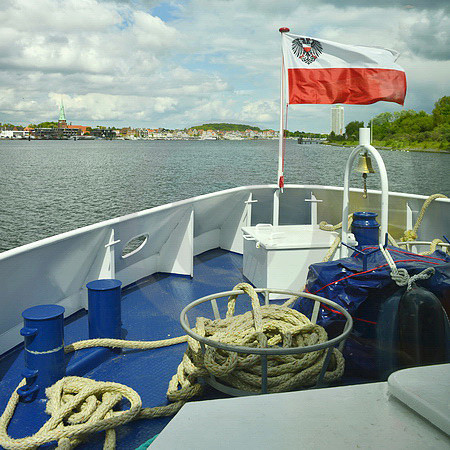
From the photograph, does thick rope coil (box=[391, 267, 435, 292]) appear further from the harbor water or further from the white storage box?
the harbor water

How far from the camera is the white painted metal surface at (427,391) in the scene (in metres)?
0.71

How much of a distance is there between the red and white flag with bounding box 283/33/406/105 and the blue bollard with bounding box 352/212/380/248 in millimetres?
1293

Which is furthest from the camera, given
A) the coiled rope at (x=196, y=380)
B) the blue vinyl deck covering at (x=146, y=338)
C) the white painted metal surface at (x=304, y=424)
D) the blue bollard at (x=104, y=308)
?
the blue bollard at (x=104, y=308)

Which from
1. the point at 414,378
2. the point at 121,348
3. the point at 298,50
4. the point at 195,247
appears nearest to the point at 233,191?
the point at 195,247

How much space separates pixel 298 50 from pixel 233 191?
1536 millimetres

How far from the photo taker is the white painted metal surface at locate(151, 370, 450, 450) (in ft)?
2.26

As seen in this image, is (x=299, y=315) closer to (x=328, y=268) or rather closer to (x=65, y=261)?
(x=328, y=268)

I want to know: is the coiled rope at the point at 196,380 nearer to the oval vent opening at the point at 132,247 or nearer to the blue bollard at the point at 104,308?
the blue bollard at the point at 104,308

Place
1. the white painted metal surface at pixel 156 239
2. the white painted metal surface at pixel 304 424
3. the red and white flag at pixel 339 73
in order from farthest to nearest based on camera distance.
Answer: the red and white flag at pixel 339 73 → the white painted metal surface at pixel 156 239 → the white painted metal surface at pixel 304 424

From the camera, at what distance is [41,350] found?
7.63 feet

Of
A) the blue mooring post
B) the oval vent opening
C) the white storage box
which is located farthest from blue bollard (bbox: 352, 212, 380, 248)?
the blue mooring post

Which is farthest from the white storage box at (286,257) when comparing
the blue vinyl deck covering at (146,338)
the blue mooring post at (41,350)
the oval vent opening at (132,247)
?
the blue mooring post at (41,350)

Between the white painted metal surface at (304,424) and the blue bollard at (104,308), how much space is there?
2.09m

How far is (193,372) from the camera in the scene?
2287mm
